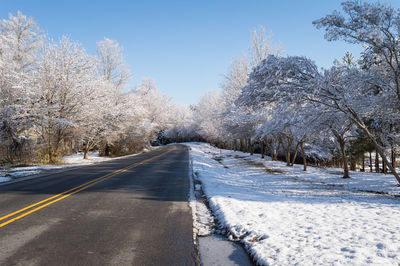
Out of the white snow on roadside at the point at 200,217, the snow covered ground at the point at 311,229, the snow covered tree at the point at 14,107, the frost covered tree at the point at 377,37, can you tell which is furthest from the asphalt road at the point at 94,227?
the snow covered tree at the point at 14,107

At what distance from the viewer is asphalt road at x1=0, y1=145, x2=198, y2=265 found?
154 inches

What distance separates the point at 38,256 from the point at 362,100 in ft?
36.5

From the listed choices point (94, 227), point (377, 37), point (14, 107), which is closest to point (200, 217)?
point (94, 227)

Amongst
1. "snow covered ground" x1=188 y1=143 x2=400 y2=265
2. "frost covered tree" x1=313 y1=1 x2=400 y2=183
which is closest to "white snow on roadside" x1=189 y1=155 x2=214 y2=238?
"snow covered ground" x1=188 y1=143 x2=400 y2=265

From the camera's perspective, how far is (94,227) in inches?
205

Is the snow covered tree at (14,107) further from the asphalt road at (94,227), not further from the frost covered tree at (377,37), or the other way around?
the frost covered tree at (377,37)

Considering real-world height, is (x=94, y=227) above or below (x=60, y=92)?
below

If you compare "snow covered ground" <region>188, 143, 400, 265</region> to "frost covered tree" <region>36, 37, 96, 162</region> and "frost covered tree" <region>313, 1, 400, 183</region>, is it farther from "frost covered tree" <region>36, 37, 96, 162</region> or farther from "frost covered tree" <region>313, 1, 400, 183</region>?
"frost covered tree" <region>36, 37, 96, 162</region>

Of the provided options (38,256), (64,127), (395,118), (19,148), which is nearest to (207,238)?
(38,256)

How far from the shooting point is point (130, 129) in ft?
117

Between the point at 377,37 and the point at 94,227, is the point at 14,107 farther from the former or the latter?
the point at 377,37

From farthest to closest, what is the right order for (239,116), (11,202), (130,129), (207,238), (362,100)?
1. (130,129)
2. (239,116)
3. (362,100)
4. (11,202)
5. (207,238)

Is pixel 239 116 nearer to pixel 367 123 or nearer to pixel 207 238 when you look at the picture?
pixel 367 123

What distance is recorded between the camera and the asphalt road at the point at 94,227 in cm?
391
